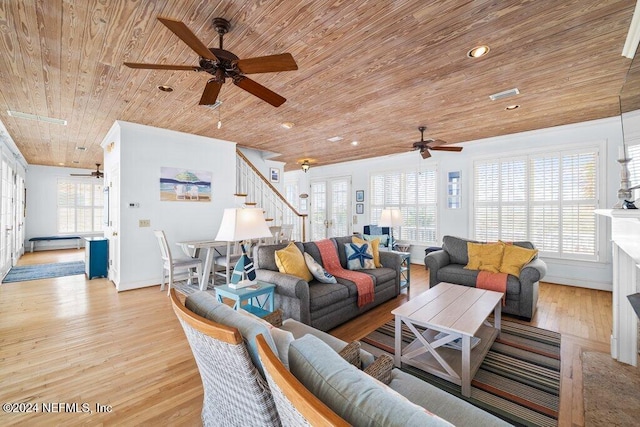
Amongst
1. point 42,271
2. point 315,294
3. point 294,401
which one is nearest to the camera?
point 294,401

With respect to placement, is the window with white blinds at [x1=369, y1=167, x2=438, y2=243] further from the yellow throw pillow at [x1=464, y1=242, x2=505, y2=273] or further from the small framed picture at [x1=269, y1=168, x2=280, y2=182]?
the small framed picture at [x1=269, y1=168, x2=280, y2=182]

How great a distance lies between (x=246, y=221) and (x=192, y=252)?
2839 mm

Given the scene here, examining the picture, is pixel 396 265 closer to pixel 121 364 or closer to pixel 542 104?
pixel 542 104

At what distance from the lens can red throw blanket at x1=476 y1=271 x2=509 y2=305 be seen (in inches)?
133

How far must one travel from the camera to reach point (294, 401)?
2.24 ft

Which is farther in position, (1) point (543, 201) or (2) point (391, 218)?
(1) point (543, 201)

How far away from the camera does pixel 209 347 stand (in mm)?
1105

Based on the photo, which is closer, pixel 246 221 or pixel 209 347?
pixel 209 347

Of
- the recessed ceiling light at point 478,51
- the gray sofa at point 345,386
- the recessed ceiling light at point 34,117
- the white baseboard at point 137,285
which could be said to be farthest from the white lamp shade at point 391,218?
the recessed ceiling light at point 34,117

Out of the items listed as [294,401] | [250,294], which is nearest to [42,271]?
[250,294]

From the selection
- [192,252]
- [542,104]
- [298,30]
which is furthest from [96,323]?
[542,104]

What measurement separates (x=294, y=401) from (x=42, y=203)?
11.9 m

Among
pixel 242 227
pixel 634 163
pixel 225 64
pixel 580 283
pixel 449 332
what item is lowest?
pixel 580 283

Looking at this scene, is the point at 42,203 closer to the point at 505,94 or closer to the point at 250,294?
the point at 250,294
